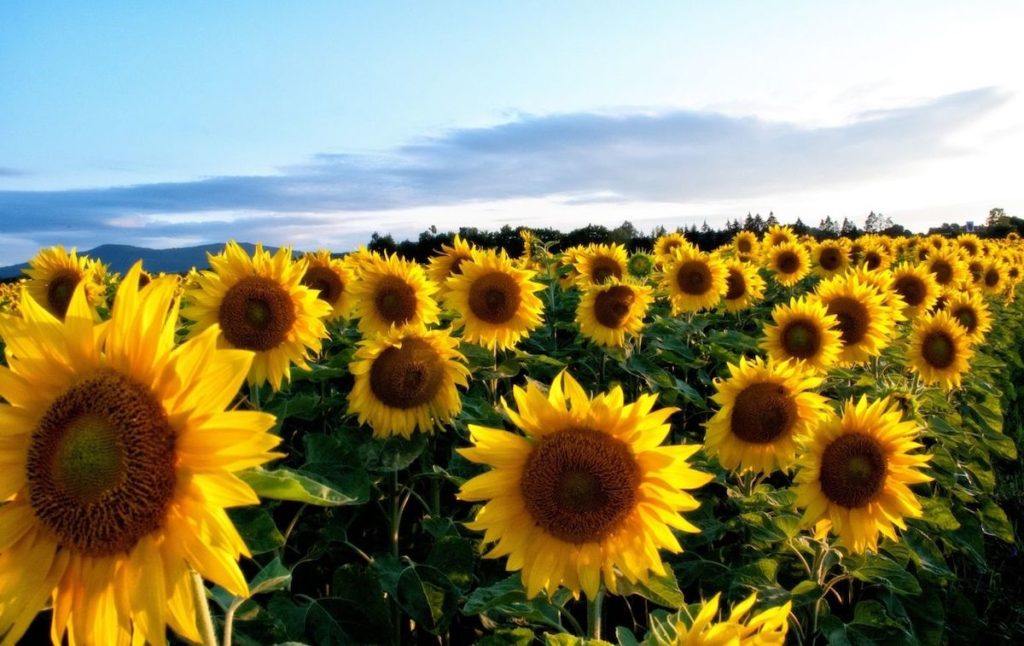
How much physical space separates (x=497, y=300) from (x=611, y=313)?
41.2 inches

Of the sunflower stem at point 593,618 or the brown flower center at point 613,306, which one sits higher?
the brown flower center at point 613,306

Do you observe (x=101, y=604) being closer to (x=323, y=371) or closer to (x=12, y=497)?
(x=12, y=497)

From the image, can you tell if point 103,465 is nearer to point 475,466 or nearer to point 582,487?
point 582,487

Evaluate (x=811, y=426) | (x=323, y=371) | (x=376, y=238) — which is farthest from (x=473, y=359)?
(x=376, y=238)

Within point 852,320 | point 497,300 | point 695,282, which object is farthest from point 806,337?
point 695,282

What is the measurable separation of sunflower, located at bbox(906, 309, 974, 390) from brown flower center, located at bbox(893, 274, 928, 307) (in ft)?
6.53

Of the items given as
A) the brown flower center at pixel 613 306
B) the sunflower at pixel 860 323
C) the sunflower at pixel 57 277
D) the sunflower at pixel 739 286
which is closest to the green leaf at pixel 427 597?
the brown flower center at pixel 613 306

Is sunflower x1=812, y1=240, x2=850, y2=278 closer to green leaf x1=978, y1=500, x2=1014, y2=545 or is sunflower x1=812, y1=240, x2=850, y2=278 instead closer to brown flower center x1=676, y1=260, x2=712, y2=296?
brown flower center x1=676, y1=260, x2=712, y2=296

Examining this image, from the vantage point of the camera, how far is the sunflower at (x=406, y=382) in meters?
3.92

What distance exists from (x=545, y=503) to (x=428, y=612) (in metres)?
0.91

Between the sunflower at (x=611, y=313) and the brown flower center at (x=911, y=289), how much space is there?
395 cm

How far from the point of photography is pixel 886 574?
3777 mm

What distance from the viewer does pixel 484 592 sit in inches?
112

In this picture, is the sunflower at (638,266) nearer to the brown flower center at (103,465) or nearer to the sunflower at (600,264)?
the sunflower at (600,264)
